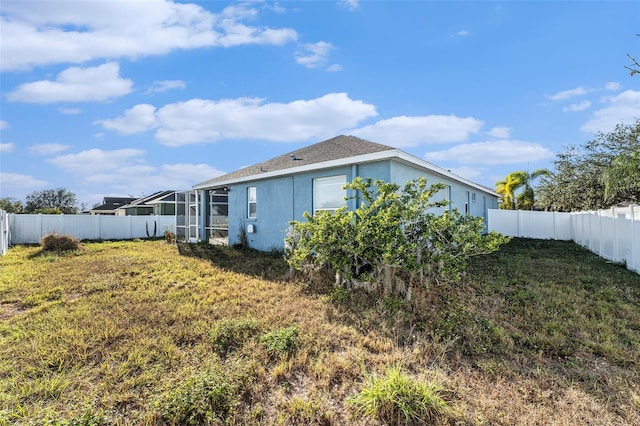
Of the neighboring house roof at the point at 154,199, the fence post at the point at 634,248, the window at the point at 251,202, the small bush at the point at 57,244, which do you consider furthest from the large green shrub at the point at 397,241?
the neighboring house roof at the point at 154,199

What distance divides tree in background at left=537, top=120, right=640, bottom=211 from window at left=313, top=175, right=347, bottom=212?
1332cm

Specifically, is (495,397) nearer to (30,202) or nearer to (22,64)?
(22,64)

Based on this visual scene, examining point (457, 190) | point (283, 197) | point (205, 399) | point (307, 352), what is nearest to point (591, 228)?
point (457, 190)

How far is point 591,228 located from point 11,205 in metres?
44.5

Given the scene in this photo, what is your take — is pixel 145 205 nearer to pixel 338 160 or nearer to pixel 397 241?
pixel 338 160

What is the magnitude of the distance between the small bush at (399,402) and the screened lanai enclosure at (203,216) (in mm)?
11806

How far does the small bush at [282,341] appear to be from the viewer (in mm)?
3791

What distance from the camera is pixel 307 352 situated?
3.80 metres

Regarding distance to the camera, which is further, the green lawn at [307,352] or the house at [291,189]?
the house at [291,189]

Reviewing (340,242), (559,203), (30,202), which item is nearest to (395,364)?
(340,242)

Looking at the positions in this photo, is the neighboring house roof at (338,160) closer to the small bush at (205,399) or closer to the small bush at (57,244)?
the small bush at (205,399)

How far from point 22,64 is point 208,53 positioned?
436 centimetres

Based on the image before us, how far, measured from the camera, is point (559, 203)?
62.6 ft

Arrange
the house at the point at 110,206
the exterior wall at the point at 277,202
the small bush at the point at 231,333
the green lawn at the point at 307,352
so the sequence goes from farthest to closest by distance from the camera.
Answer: the house at the point at 110,206
the exterior wall at the point at 277,202
the small bush at the point at 231,333
the green lawn at the point at 307,352
